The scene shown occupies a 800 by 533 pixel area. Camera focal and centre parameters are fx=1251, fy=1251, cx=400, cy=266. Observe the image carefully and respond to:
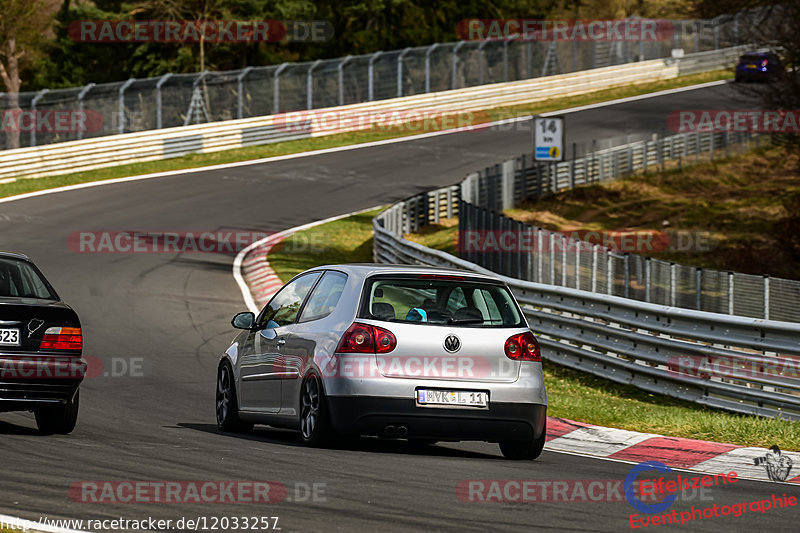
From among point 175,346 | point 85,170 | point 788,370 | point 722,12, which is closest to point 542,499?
point 788,370

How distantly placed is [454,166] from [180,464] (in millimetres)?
33295

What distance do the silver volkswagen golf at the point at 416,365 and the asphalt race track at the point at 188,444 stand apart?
10.8 inches

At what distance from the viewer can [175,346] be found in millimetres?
16750

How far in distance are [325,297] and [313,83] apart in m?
37.3

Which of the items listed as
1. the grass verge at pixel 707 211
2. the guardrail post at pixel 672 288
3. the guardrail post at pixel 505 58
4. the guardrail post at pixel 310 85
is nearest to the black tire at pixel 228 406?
the guardrail post at pixel 672 288

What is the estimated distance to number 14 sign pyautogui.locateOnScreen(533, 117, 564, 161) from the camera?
35062mm

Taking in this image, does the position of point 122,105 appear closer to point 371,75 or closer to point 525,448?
point 371,75

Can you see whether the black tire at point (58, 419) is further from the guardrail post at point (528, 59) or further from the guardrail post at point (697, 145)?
the guardrail post at point (528, 59)

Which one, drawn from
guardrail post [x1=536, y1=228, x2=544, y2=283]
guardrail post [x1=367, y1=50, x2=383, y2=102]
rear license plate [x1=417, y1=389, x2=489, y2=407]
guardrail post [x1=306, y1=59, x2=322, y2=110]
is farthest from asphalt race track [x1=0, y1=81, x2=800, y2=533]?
guardrail post [x1=367, y1=50, x2=383, y2=102]

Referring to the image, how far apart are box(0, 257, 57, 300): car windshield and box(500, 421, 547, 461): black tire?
402cm

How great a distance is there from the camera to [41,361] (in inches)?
384

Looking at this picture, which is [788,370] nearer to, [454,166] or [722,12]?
[722,12]

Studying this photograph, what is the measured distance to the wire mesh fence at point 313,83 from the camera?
3722 centimetres

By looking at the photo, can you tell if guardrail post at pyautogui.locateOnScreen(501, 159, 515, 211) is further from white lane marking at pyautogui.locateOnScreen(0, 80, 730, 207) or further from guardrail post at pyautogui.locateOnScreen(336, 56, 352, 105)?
guardrail post at pyautogui.locateOnScreen(336, 56, 352, 105)
